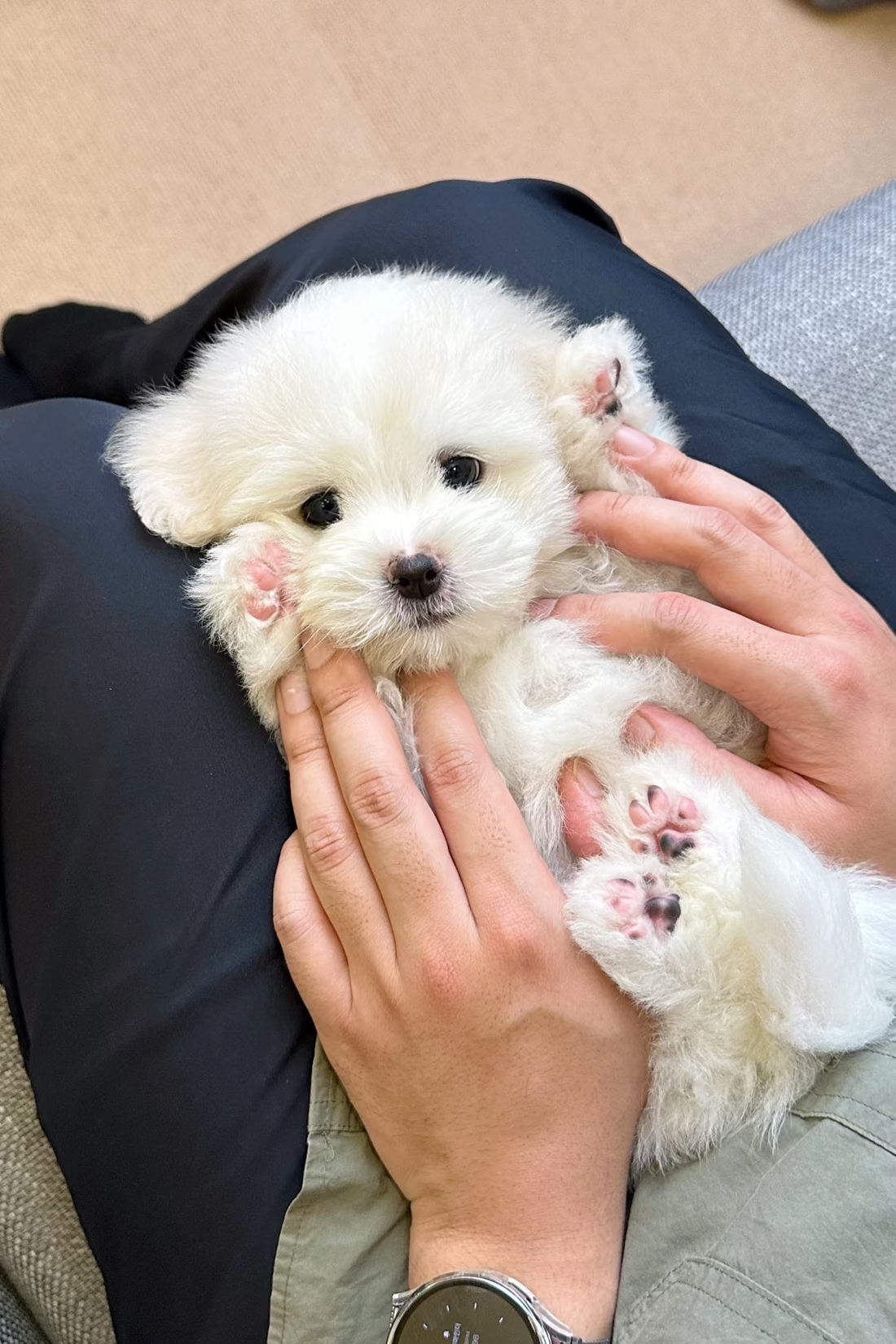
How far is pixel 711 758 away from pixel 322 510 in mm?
540

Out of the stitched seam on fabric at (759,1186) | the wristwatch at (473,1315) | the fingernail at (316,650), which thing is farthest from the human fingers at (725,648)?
the wristwatch at (473,1315)

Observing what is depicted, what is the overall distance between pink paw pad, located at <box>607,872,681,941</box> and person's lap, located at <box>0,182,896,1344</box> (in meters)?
0.39

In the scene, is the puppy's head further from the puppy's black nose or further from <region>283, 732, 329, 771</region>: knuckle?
<region>283, 732, 329, 771</region>: knuckle

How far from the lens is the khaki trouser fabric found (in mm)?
839

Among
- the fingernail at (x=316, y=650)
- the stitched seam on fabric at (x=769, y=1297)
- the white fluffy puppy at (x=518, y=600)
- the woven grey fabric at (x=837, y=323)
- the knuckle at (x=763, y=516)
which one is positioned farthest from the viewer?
the woven grey fabric at (x=837, y=323)

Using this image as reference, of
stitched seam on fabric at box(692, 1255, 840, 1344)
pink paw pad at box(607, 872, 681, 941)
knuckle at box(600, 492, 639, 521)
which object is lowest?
stitched seam on fabric at box(692, 1255, 840, 1344)

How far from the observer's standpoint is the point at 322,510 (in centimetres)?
117

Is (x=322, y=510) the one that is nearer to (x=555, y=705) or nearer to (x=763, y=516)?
(x=555, y=705)

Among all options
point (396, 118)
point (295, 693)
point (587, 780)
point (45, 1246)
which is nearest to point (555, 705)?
point (587, 780)

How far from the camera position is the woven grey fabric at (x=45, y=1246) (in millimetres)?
1217

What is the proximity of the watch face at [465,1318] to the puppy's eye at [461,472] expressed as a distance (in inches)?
33.6

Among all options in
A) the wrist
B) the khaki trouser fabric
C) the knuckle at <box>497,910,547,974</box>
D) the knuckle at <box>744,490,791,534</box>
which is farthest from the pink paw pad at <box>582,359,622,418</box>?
the wrist

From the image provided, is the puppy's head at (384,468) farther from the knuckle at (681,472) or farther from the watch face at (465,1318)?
the watch face at (465,1318)

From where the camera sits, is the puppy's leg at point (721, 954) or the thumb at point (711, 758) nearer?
the puppy's leg at point (721, 954)
